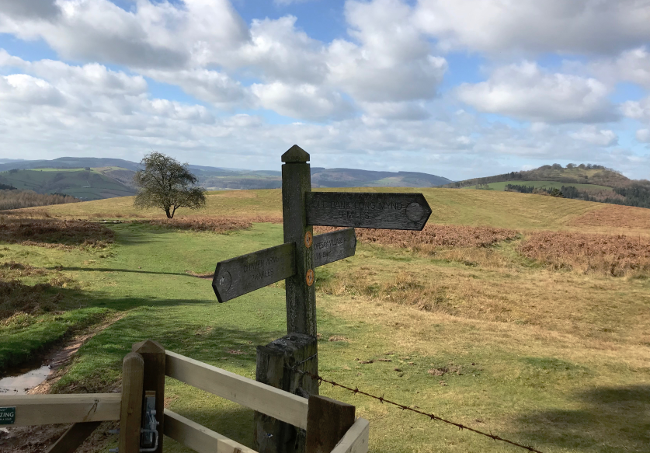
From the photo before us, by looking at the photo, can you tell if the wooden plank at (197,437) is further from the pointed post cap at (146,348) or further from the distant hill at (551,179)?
the distant hill at (551,179)

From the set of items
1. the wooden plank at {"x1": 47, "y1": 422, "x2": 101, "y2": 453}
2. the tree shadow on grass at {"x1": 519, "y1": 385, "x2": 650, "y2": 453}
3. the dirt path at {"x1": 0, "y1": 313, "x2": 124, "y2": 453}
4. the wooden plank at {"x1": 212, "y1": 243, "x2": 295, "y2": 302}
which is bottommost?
the dirt path at {"x1": 0, "y1": 313, "x2": 124, "y2": 453}

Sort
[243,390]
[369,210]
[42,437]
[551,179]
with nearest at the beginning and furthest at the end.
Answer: [243,390] → [369,210] → [42,437] → [551,179]

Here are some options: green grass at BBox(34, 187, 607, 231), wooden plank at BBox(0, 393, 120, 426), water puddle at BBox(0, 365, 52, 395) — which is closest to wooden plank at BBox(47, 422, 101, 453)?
wooden plank at BBox(0, 393, 120, 426)

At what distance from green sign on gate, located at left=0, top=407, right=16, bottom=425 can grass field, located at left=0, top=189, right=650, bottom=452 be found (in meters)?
2.59

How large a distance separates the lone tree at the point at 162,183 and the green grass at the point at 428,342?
102 feet

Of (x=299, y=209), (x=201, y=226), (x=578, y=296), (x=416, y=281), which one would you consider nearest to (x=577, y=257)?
(x=578, y=296)

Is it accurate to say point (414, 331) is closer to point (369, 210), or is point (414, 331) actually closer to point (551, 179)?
point (369, 210)

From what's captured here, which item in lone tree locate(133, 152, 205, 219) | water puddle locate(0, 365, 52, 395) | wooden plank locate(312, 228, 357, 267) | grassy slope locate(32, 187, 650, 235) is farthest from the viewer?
grassy slope locate(32, 187, 650, 235)

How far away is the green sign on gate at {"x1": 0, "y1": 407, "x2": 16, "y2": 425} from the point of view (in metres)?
2.82

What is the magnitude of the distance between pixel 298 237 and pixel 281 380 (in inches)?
56.9

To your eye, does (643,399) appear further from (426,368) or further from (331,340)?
(331,340)

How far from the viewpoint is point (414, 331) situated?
10734 millimetres

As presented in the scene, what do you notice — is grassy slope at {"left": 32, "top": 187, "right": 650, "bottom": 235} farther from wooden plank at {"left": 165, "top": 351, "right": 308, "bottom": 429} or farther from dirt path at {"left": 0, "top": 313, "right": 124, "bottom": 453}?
wooden plank at {"left": 165, "top": 351, "right": 308, "bottom": 429}

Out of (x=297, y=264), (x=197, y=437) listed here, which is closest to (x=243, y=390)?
(x=197, y=437)
